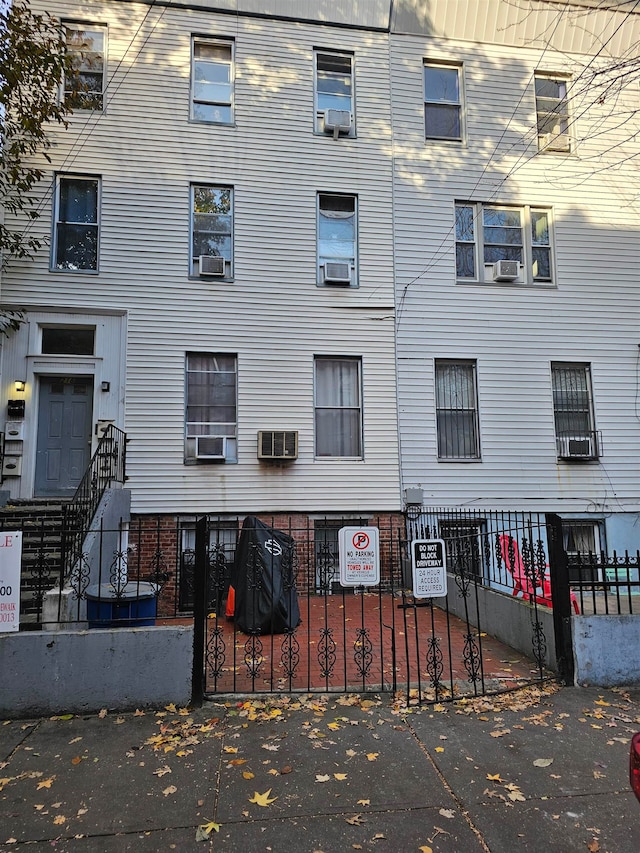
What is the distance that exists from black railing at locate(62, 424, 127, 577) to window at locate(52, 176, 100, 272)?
3.52 meters

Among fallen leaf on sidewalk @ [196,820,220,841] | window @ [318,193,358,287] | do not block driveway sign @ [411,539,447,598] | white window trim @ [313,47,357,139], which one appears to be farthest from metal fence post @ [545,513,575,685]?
white window trim @ [313,47,357,139]

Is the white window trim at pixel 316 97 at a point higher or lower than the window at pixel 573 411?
higher

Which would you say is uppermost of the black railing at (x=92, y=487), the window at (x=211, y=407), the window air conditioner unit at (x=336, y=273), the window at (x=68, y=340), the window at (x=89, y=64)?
the window at (x=89, y=64)

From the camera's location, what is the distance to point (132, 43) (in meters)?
11.3

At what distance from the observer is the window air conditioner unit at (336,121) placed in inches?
463

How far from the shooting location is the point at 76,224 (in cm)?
1088

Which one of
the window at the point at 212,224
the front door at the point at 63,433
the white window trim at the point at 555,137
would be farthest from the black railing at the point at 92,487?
the white window trim at the point at 555,137

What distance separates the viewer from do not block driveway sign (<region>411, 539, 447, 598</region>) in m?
5.43

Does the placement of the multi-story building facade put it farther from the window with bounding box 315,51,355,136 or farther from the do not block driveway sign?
the do not block driveway sign

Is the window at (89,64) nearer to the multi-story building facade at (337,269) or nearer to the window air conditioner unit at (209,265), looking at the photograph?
the multi-story building facade at (337,269)

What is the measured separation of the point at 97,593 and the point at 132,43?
11257 millimetres

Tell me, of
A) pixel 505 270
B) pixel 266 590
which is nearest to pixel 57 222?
pixel 266 590

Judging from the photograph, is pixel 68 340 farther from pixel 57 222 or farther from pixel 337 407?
pixel 337 407

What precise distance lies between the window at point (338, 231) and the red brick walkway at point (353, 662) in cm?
738
